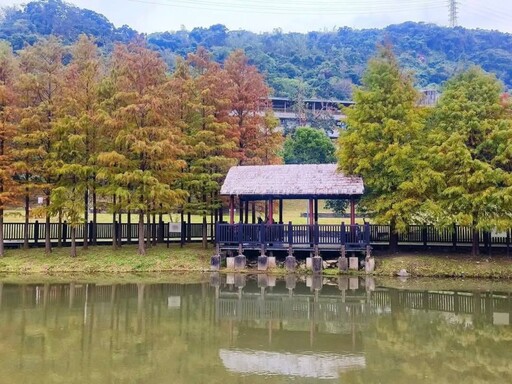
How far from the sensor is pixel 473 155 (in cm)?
2359

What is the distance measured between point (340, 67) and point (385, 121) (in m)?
98.2

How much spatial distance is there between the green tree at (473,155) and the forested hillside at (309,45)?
6651 centimetres

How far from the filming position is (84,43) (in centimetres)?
2648

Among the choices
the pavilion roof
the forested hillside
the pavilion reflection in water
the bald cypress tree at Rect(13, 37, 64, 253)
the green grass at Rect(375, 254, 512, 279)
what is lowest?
the pavilion reflection in water

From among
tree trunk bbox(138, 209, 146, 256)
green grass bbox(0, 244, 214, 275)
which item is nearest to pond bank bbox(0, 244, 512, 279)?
green grass bbox(0, 244, 214, 275)

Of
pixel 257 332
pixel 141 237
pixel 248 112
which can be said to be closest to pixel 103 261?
pixel 141 237

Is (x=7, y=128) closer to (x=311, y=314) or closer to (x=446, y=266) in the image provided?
(x=311, y=314)

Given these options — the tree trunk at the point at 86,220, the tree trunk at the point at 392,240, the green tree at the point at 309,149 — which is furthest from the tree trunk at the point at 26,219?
the green tree at the point at 309,149

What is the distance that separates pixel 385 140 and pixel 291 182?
4.67 meters

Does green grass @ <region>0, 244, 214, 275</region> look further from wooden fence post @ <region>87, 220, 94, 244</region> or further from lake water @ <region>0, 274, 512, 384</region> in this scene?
lake water @ <region>0, 274, 512, 384</region>

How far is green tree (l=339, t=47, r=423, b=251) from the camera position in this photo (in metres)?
24.0

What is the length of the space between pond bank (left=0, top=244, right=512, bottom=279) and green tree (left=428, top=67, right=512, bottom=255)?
5.38 feet

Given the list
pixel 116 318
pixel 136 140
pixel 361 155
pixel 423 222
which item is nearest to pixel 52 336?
pixel 116 318

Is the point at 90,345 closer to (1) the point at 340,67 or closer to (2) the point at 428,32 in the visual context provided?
(1) the point at 340,67
